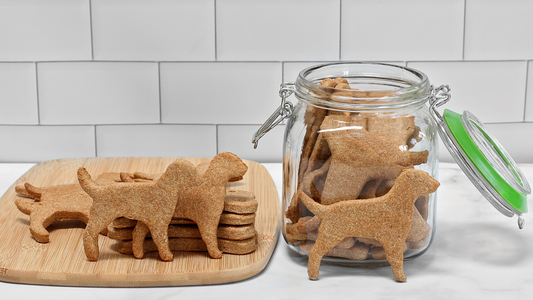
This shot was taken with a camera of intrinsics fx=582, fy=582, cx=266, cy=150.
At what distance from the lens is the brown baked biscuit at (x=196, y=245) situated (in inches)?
28.0

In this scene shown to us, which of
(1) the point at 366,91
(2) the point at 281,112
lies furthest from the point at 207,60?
(1) the point at 366,91

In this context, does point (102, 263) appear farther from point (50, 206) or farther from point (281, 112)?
point (281, 112)

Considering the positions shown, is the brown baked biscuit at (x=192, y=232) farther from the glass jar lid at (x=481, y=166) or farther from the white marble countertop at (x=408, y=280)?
the glass jar lid at (x=481, y=166)

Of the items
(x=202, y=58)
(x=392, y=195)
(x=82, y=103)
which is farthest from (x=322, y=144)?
(x=82, y=103)

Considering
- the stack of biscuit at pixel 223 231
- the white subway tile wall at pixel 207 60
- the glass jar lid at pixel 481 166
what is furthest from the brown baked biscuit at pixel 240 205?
the white subway tile wall at pixel 207 60

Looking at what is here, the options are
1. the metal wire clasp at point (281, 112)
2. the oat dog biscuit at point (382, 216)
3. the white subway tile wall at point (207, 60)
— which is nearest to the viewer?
the oat dog biscuit at point (382, 216)

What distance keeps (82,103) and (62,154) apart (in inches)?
4.5

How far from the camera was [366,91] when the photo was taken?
65 centimetres

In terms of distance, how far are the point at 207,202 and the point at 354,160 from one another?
18 cm

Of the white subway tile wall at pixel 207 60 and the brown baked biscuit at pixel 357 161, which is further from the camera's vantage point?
the white subway tile wall at pixel 207 60

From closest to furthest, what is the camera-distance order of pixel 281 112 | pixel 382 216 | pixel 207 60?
pixel 382 216, pixel 281 112, pixel 207 60

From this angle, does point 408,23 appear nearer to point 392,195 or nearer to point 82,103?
point 392,195

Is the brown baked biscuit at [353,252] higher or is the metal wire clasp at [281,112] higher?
the metal wire clasp at [281,112]

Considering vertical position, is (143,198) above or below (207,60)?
below
